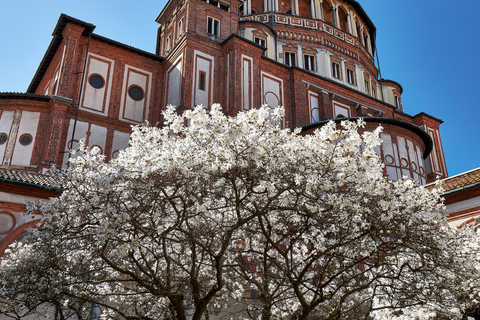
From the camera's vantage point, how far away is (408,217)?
7.68m

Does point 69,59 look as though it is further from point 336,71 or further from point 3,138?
point 336,71

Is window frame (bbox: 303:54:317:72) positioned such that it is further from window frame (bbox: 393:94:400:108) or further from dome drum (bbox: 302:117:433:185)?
dome drum (bbox: 302:117:433:185)

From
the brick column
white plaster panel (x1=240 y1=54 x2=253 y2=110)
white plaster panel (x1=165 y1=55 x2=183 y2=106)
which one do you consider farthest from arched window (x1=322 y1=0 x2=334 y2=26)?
the brick column

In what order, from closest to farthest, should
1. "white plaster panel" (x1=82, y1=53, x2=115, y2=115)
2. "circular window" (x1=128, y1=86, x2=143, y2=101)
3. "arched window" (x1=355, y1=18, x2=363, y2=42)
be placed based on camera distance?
"white plaster panel" (x1=82, y1=53, x2=115, y2=115) < "circular window" (x1=128, y1=86, x2=143, y2=101) < "arched window" (x1=355, y1=18, x2=363, y2=42)

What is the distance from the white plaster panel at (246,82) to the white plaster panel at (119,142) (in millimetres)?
6393

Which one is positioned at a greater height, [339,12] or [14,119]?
[339,12]

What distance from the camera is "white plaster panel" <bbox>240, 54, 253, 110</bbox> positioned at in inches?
874

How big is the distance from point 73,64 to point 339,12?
84.8 feet

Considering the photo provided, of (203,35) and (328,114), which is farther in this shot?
(328,114)

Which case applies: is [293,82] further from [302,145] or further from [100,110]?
[302,145]

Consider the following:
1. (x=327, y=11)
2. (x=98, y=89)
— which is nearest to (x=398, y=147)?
(x=98, y=89)

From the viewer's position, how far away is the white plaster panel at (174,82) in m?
21.8

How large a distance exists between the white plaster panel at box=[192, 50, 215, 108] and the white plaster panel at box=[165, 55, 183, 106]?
80cm

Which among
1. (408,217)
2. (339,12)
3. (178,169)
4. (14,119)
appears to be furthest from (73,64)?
(339,12)
